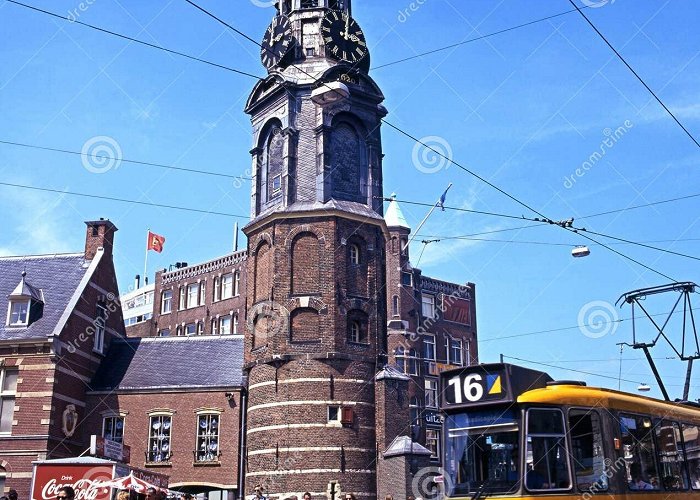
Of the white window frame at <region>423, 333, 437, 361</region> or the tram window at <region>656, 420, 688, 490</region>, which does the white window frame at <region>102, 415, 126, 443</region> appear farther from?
the white window frame at <region>423, 333, 437, 361</region>

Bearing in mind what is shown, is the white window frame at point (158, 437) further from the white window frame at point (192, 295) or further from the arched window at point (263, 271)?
the white window frame at point (192, 295)

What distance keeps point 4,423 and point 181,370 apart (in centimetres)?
781

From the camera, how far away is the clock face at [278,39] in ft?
127

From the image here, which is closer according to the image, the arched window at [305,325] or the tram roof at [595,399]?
the tram roof at [595,399]

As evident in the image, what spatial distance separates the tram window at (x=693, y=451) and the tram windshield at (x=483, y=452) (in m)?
4.61

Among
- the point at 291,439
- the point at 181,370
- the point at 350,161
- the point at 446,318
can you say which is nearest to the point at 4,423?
the point at 181,370

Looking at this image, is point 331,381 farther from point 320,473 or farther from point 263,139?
point 263,139

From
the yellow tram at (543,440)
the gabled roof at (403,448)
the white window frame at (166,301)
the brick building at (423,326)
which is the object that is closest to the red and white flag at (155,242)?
the white window frame at (166,301)

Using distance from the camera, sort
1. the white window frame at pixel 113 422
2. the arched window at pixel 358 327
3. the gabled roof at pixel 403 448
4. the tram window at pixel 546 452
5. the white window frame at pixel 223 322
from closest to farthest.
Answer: the tram window at pixel 546 452 < the gabled roof at pixel 403 448 < the arched window at pixel 358 327 < the white window frame at pixel 113 422 < the white window frame at pixel 223 322

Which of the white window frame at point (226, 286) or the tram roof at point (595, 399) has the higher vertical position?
the white window frame at point (226, 286)

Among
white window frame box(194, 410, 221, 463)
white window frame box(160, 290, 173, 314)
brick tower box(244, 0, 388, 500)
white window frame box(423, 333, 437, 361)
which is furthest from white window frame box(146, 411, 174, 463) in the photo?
white window frame box(160, 290, 173, 314)

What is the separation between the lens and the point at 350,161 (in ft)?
123

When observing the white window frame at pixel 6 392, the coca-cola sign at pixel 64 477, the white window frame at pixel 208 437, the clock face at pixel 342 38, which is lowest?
the coca-cola sign at pixel 64 477

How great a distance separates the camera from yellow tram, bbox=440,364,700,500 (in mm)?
13453
